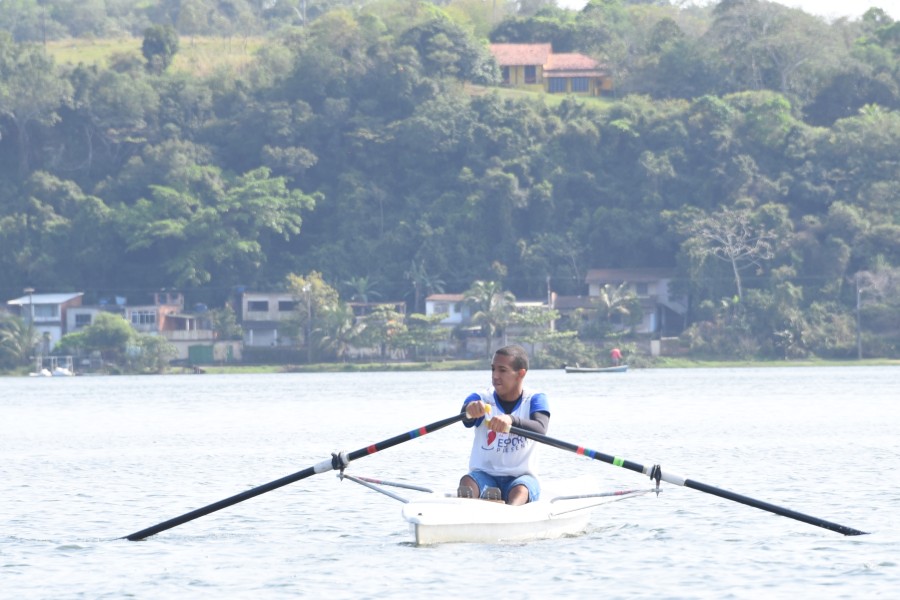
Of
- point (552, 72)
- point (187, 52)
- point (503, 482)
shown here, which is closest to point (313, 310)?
point (552, 72)

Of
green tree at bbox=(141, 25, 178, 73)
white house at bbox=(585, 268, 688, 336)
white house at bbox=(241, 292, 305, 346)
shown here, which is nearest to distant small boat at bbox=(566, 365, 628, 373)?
white house at bbox=(585, 268, 688, 336)

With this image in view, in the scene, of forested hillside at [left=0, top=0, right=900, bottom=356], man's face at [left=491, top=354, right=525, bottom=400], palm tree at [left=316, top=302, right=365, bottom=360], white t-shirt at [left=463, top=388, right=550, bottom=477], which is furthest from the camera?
forested hillside at [left=0, top=0, right=900, bottom=356]

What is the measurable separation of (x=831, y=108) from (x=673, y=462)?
95503 millimetres

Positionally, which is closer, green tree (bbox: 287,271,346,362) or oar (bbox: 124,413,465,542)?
oar (bbox: 124,413,465,542)

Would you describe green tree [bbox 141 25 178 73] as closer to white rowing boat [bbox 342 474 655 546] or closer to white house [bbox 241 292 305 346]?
white house [bbox 241 292 305 346]

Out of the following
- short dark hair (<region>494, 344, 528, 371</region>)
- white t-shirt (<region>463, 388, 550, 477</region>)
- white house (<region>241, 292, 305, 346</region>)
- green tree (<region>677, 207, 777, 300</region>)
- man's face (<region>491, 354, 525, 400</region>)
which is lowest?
white t-shirt (<region>463, 388, 550, 477</region>)

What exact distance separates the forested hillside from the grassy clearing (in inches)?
156

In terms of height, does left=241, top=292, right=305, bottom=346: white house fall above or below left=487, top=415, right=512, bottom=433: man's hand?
above

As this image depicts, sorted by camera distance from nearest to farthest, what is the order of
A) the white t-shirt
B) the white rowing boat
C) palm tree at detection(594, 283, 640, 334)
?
the white t-shirt → the white rowing boat → palm tree at detection(594, 283, 640, 334)

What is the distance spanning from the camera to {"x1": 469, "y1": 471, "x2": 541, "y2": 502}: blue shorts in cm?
1788

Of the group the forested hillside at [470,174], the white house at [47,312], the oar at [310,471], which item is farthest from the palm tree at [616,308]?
the oar at [310,471]

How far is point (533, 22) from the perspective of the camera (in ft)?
490

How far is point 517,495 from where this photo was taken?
17859mm

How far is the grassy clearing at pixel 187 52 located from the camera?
13800cm
